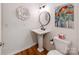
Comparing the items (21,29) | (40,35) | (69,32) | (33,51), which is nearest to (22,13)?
(21,29)

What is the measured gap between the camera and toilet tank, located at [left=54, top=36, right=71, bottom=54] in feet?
4.21

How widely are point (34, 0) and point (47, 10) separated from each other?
0.96ft

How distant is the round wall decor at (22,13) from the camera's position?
123 centimetres

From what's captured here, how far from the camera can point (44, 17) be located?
4.30 ft

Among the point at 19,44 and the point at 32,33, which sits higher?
the point at 32,33

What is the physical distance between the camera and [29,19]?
126cm

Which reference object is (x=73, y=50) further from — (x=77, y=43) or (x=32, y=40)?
(x=32, y=40)

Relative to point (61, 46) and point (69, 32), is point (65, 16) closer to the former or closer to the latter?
point (69, 32)

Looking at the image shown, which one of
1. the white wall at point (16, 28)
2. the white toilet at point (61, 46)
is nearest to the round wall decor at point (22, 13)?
the white wall at point (16, 28)

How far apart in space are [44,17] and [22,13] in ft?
1.10

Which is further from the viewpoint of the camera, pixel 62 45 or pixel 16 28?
pixel 62 45

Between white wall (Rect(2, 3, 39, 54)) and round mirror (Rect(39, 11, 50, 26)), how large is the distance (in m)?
0.06

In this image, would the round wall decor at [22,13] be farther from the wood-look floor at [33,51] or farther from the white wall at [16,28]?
the wood-look floor at [33,51]

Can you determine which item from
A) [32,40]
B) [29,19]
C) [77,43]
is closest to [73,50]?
[77,43]
